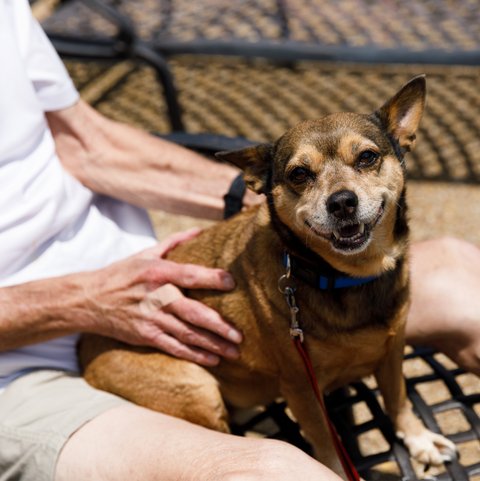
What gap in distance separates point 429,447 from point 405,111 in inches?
37.9

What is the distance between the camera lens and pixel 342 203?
189cm

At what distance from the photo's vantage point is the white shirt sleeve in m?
2.33

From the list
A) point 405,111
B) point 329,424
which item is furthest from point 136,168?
point 329,424

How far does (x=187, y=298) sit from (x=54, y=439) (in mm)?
543

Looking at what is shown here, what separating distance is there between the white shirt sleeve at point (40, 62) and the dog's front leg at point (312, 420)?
1206 millimetres

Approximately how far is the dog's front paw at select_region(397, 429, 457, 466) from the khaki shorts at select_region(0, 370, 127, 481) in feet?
2.73

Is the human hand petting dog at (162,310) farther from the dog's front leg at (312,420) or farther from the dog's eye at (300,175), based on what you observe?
the dog's eye at (300,175)

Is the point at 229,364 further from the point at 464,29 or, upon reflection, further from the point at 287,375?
the point at 464,29

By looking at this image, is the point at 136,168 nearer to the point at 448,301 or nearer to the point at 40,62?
the point at 40,62

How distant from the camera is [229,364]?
2205 millimetres

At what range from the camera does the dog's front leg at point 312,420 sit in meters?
2.09

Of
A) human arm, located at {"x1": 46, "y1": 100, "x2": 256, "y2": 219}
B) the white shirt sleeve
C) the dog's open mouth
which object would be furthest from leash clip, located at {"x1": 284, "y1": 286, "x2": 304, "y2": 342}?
the white shirt sleeve

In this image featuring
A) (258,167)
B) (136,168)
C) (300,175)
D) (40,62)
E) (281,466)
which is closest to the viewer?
(281,466)

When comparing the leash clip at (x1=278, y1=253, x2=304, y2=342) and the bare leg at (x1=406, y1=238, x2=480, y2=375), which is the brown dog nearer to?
the leash clip at (x1=278, y1=253, x2=304, y2=342)
